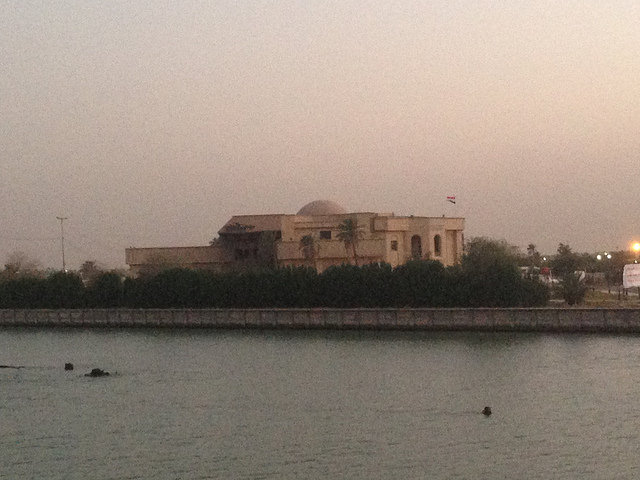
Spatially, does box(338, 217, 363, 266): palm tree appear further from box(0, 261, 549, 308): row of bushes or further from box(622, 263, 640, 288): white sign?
box(622, 263, 640, 288): white sign

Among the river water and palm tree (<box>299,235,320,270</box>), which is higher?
palm tree (<box>299,235,320,270</box>)

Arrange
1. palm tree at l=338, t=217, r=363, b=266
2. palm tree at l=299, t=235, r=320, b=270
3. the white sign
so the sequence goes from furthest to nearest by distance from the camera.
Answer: palm tree at l=299, t=235, r=320, b=270, palm tree at l=338, t=217, r=363, b=266, the white sign

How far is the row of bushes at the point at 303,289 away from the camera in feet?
203

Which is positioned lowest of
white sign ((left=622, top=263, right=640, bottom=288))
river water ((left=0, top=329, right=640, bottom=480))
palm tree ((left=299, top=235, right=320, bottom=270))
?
river water ((left=0, top=329, right=640, bottom=480))

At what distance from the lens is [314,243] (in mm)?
84438

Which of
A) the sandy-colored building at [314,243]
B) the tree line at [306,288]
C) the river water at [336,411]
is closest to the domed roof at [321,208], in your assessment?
the sandy-colored building at [314,243]

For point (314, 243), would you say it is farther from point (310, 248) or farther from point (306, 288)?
point (306, 288)

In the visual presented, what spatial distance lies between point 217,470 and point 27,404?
529 inches

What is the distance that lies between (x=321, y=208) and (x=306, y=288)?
27319 millimetres

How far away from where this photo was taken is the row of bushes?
61875 mm

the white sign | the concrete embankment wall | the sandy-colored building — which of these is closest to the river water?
the concrete embankment wall

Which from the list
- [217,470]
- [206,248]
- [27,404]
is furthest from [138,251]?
[217,470]

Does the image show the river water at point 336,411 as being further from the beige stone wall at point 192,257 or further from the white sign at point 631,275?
the beige stone wall at point 192,257

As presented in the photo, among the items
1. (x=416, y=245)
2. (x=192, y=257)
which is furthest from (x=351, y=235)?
(x=192, y=257)
